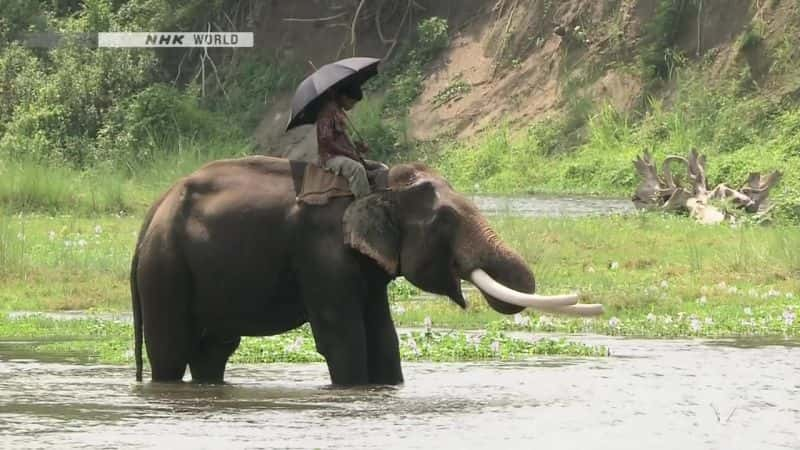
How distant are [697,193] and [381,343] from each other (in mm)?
13942

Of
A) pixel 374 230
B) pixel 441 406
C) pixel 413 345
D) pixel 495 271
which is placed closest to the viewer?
pixel 441 406

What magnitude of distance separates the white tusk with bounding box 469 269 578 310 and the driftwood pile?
1283 centimetres

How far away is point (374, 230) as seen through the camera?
37.1 feet

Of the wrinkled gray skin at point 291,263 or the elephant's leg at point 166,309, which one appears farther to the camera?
the elephant's leg at point 166,309

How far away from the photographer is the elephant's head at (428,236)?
36.9ft

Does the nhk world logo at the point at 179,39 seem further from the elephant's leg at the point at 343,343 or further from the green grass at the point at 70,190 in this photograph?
the elephant's leg at the point at 343,343

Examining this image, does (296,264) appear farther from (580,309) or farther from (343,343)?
(580,309)

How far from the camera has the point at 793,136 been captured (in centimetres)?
3112

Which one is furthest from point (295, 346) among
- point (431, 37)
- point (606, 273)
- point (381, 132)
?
point (431, 37)

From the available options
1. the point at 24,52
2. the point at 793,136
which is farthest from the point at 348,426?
the point at 24,52

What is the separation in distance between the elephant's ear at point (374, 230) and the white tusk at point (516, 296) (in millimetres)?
522

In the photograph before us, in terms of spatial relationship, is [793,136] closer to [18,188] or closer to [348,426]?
[18,188]

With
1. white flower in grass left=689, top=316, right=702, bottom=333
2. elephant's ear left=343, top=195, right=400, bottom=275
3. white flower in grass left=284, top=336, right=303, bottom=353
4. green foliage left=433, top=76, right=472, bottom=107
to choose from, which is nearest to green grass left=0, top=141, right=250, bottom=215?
green foliage left=433, top=76, right=472, bottom=107

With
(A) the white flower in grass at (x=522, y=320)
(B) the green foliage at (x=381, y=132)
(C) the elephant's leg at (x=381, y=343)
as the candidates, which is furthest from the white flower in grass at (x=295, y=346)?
(B) the green foliage at (x=381, y=132)
